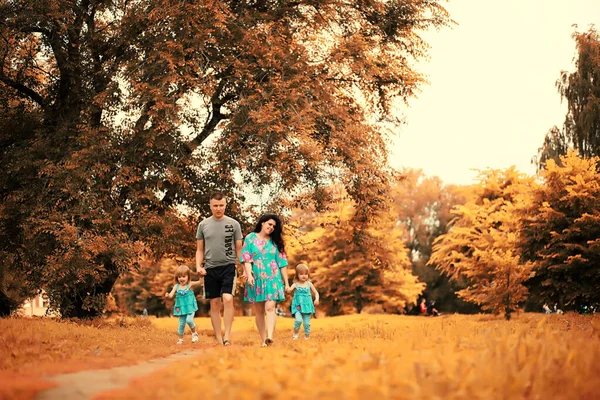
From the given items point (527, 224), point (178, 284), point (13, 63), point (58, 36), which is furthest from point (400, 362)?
point (527, 224)

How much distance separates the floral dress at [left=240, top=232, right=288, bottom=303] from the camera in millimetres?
11492

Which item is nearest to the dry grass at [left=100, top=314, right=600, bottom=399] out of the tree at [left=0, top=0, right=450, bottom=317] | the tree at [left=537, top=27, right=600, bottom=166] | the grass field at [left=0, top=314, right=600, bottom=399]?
the grass field at [left=0, top=314, right=600, bottom=399]

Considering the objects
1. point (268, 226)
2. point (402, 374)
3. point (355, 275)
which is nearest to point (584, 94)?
point (355, 275)

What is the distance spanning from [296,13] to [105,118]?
20.8 feet

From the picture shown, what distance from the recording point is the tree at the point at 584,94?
32.4 m

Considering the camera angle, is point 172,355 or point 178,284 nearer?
point 172,355

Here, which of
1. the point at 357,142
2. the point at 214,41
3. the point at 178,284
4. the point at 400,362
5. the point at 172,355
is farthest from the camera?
the point at 357,142

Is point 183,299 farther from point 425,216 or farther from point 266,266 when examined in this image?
point 425,216

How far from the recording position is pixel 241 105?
1911cm

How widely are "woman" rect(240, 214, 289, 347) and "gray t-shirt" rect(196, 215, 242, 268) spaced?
12.7 inches

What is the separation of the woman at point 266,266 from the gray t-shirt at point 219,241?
32cm

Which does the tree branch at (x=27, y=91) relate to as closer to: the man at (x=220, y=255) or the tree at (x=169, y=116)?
the tree at (x=169, y=116)

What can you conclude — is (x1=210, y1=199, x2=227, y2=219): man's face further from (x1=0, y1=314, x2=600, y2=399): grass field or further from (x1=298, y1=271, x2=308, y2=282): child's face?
(x1=0, y1=314, x2=600, y2=399): grass field

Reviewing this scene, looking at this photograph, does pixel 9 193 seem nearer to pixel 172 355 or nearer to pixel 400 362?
pixel 172 355
